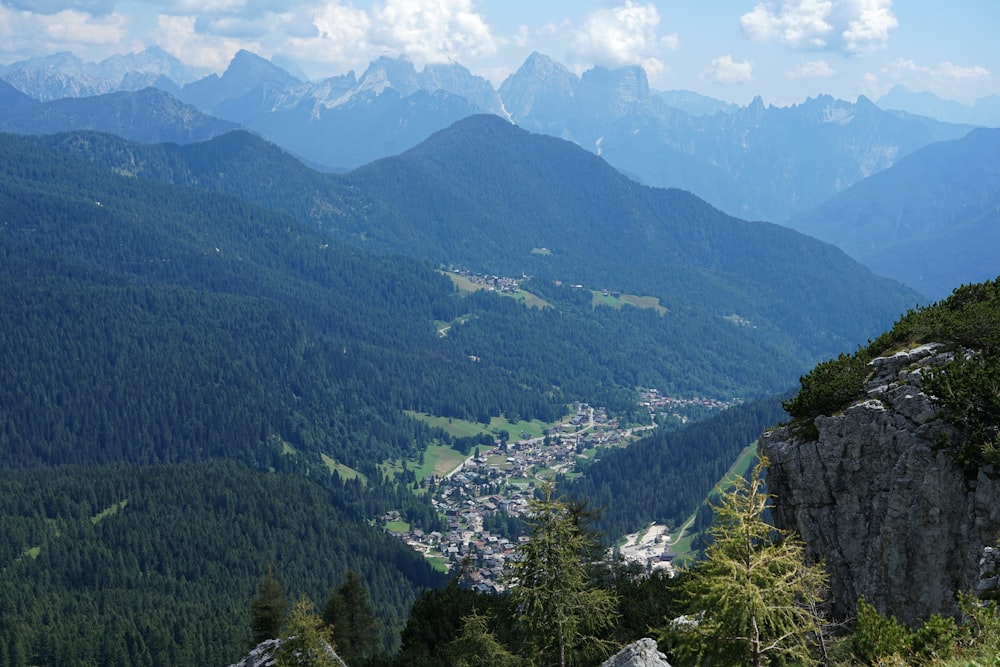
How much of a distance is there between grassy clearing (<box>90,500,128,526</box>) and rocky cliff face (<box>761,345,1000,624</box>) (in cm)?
18193

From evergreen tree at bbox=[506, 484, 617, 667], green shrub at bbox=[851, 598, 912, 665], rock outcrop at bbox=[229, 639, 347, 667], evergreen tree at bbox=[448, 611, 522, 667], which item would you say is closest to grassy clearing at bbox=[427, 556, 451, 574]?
rock outcrop at bbox=[229, 639, 347, 667]

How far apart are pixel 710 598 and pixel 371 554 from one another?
170705mm

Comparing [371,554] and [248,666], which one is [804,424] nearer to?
[248,666]

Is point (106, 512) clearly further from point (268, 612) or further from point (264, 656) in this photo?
point (264, 656)

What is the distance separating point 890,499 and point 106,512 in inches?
7620

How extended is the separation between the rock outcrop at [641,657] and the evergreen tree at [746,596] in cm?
837

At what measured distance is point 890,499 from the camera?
121 ft

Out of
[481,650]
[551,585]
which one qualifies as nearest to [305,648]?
[481,650]

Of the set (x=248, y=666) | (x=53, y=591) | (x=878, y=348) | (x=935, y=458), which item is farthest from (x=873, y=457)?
(x=53, y=591)

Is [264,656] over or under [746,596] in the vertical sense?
under

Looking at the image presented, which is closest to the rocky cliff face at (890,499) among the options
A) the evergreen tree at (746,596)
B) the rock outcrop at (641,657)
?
the rock outcrop at (641,657)

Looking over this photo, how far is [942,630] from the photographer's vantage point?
82.4 ft

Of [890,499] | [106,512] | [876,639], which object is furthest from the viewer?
[106,512]

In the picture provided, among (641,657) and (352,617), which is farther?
(352,617)
